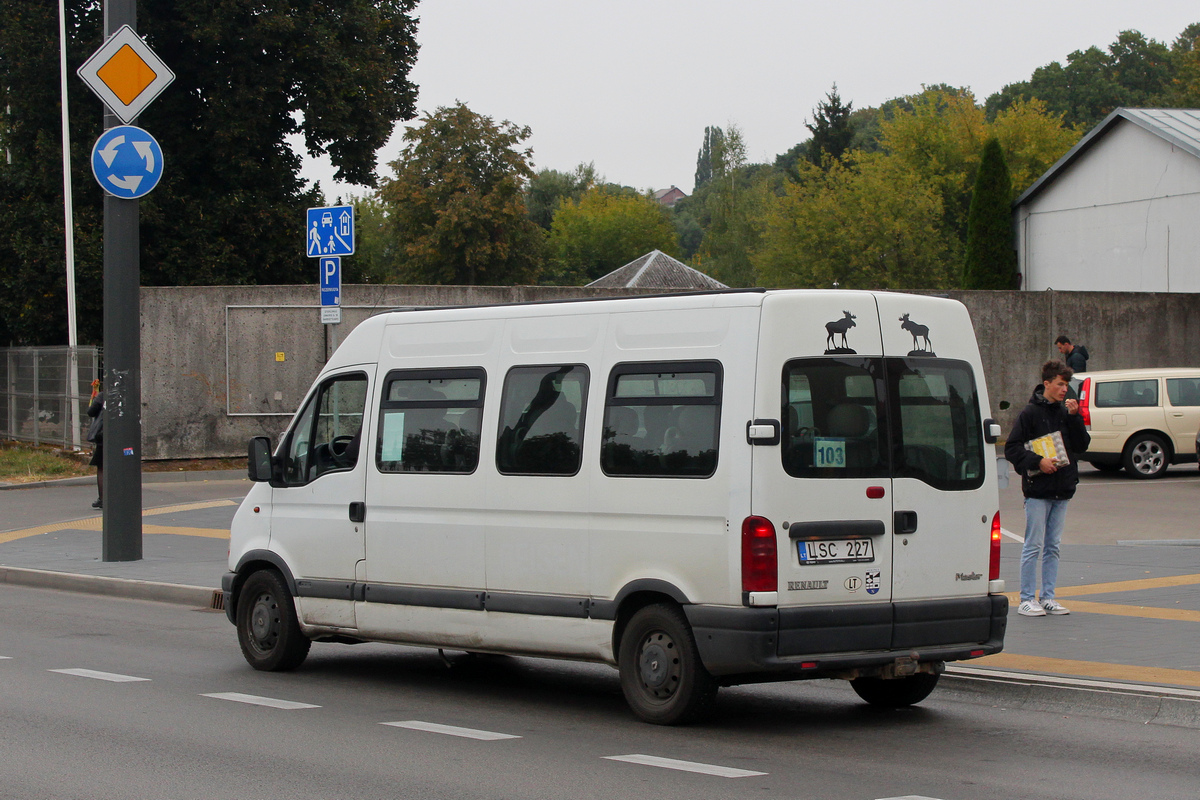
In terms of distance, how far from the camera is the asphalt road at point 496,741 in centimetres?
609

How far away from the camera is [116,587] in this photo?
13719 millimetres

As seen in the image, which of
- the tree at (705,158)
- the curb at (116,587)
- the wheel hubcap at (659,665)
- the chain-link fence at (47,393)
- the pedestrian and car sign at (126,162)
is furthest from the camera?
the tree at (705,158)

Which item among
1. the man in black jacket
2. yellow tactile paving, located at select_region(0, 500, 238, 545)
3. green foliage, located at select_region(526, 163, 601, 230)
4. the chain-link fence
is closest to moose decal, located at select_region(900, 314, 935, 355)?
the man in black jacket

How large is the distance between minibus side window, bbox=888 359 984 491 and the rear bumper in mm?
684

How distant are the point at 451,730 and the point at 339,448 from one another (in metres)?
2.60

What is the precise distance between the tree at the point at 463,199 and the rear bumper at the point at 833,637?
199 ft

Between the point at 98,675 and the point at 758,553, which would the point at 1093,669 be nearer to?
the point at 758,553

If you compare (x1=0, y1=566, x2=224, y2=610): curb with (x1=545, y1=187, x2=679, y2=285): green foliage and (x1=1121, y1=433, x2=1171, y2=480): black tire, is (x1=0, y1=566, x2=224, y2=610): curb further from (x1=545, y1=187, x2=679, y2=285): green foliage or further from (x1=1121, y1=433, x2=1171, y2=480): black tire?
(x1=545, y1=187, x2=679, y2=285): green foliage

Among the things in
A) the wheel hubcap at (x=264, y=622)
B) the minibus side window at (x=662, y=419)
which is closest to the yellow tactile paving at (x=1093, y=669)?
the minibus side window at (x=662, y=419)

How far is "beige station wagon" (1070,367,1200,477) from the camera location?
22609 mm

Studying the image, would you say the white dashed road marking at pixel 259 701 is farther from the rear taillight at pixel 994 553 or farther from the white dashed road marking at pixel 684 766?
the rear taillight at pixel 994 553

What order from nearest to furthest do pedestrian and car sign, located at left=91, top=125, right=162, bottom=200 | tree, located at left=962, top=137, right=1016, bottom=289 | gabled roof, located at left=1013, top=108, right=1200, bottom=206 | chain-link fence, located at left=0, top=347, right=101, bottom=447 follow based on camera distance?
pedestrian and car sign, located at left=91, top=125, right=162, bottom=200
chain-link fence, located at left=0, top=347, right=101, bottom=447
gabled roof, located at left=1013, top=108, right=1200, bottom=206
tree, located at left=962, top=137, right=1016, bottom=289

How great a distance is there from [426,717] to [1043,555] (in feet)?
17.1

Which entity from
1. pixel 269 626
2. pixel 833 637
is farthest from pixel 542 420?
pixel 269 626
